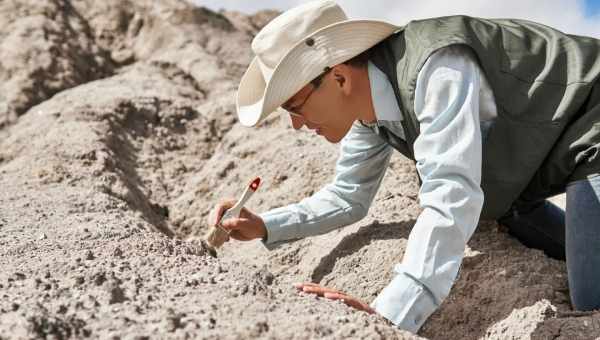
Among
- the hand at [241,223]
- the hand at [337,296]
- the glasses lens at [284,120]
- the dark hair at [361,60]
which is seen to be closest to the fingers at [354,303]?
the hand at [337,296]

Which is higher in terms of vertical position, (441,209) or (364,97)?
(364,97)

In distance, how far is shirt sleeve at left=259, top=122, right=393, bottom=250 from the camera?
7.90ft

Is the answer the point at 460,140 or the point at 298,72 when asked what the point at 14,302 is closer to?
the point at 298,72

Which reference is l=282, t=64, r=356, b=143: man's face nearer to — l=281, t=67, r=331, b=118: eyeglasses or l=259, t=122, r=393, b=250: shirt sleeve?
l=281, t=67, r=331, b=118: eyeglasses

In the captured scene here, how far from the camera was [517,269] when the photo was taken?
7.01ft

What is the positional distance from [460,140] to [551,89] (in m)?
0.44

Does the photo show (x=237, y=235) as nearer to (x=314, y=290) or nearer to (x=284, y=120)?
(x=314, y=290)

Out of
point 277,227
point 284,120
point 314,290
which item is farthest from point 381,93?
point 284,120

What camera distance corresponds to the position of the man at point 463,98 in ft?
5.34

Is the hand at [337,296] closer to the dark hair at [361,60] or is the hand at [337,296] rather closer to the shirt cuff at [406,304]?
the shirt cuff at [406,304]

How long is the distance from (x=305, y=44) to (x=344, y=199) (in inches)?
32.1

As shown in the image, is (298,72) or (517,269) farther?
(517,269)

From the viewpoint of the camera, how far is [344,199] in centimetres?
245

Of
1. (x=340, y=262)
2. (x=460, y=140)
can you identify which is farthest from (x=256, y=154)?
(x=460, y=140)
